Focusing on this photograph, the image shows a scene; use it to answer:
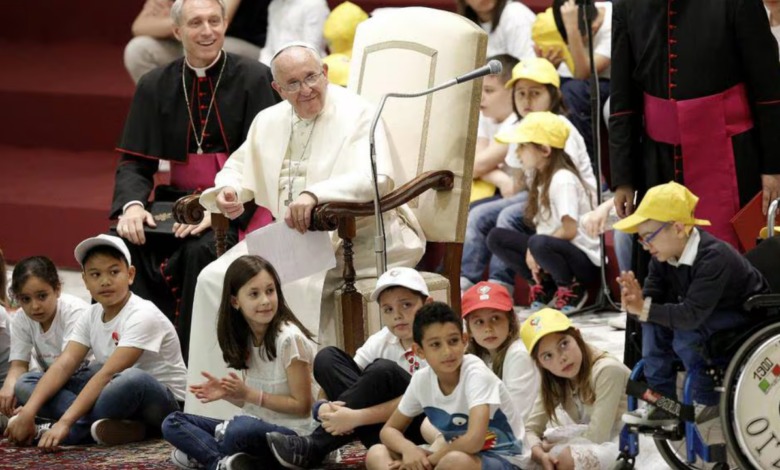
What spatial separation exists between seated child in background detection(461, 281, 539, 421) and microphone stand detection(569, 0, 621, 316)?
191 centimetres

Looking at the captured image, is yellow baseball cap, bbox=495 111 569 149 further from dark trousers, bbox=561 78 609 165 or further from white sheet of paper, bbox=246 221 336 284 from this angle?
white sheet of paper, bbox=246 221 336 284

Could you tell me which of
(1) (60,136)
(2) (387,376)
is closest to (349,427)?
(2) (387,376)

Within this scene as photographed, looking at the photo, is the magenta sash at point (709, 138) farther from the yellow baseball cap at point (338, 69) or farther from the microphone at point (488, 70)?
the yellow baseball cap at point (338, 69)

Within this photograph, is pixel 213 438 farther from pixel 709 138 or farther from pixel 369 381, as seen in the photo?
pixel 709 138

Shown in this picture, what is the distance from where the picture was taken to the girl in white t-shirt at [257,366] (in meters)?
5.75

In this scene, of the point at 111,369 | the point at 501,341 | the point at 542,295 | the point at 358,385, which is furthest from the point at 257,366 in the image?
the point at 542,295

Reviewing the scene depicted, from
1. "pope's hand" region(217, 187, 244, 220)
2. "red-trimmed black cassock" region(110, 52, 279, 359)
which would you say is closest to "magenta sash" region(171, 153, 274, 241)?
"red-trimmed black cassock" region(110, 52, 279, 359)

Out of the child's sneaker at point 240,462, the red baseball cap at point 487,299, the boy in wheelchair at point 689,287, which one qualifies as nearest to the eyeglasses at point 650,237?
the boy in wheelchair at point 689,287

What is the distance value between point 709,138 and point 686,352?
3.20 ft

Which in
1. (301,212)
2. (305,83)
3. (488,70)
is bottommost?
(301,212)

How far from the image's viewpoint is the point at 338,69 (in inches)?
336

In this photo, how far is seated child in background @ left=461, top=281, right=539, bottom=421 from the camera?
577cm

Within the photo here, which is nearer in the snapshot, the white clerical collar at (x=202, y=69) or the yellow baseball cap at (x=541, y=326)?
the yellow baseball cap at (x=541, y=326)

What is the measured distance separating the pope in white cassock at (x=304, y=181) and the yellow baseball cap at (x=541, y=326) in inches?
35.4
